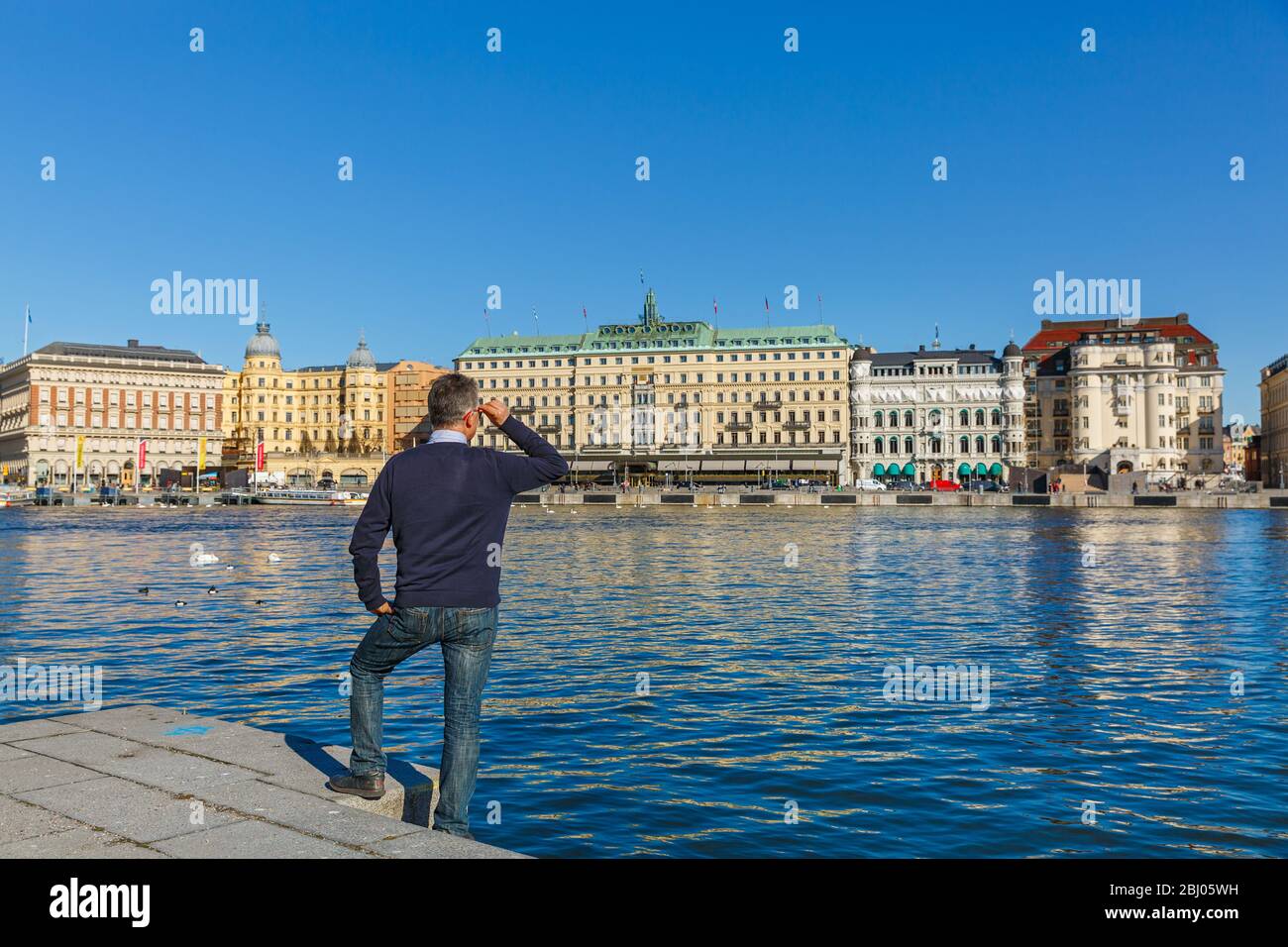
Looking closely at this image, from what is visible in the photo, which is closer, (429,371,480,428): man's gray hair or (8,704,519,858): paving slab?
(8,704,519,858): paving slab

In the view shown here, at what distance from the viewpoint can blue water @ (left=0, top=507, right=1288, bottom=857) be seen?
30.7 ft

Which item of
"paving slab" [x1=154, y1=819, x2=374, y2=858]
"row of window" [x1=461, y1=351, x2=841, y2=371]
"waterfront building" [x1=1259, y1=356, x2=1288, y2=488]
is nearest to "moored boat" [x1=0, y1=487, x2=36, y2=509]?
"row of window" [x1=461, y1=351, x2=841, y2=371]

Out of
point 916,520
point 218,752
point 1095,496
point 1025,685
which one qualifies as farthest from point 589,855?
point 1095,496

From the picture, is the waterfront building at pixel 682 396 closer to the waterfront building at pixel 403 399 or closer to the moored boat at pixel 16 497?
the waterfront building at pixel 403 399

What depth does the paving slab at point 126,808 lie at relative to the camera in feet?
20.7

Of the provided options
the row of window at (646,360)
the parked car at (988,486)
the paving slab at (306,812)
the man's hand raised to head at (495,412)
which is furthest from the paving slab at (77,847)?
the row of window at (646,360)

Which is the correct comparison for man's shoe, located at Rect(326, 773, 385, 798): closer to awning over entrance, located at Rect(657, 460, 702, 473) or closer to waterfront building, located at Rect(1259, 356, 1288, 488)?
awning over entrance, located at Rect(657, 460, 702, 473)

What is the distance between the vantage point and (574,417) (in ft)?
529

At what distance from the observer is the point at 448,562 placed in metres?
6.98

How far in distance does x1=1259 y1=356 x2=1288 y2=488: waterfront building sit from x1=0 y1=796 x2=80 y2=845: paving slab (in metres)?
151

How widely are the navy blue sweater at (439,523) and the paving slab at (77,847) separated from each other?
1881mm

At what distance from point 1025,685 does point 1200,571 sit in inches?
928

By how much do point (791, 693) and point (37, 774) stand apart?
9.56 metres

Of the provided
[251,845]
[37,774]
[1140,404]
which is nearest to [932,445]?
[1140,404]
